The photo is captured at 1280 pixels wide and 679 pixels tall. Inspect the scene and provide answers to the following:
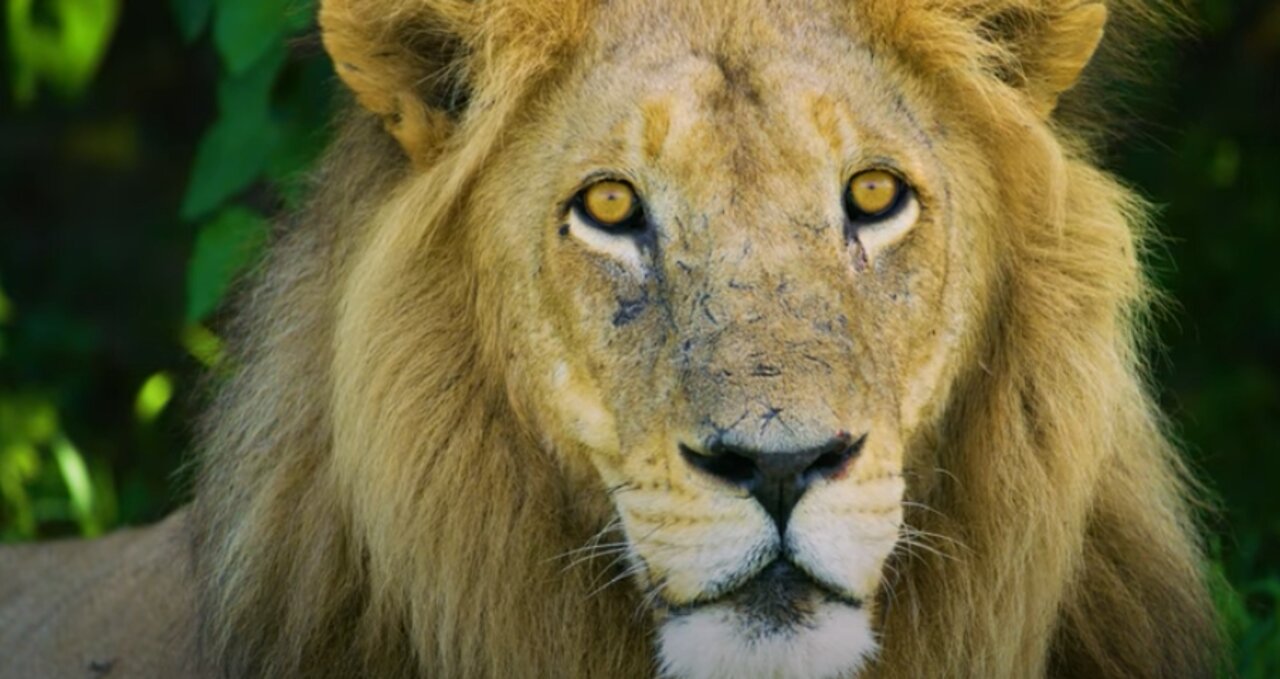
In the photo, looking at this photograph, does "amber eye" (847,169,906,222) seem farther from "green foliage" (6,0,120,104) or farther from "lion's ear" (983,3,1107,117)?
"green foliage" (6,0,120,104)

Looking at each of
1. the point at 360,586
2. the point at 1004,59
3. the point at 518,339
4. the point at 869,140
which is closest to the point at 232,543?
the point at 360,586

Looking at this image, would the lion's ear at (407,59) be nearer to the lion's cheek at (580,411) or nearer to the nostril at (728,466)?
the lion's cheek at (580,411)

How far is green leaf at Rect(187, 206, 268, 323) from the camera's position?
436 cm

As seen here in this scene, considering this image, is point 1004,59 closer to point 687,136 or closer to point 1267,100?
point 687,136

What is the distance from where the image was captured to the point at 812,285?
2785 mm

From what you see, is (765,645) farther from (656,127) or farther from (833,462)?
(656,127)

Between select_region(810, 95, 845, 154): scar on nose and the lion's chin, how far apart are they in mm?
646

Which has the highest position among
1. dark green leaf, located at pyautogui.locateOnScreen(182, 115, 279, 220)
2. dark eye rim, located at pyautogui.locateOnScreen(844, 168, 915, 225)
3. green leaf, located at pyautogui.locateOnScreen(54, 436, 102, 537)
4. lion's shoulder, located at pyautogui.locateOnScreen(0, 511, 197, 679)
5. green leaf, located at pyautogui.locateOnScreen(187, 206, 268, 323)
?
dark eye rim, located at pyautogui.locateOnScreen(844, 168, 915, 225)

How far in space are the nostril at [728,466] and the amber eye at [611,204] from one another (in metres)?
0.40

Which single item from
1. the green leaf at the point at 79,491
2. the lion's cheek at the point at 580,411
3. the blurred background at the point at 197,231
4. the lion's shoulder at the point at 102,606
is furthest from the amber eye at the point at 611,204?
the green leaf at the point at 79,491

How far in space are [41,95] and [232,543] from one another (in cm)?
481

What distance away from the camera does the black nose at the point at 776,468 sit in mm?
2555

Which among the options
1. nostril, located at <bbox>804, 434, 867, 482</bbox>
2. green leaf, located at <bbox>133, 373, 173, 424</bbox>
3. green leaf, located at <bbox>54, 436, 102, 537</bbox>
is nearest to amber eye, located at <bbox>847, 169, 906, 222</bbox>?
nostril, located at <bbox>804, 434, 867, 482</bbox>

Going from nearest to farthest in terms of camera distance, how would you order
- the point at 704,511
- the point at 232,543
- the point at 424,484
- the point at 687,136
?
the point at 704,511
the point at 687,136
the point at 424,484
the point at 232,543
